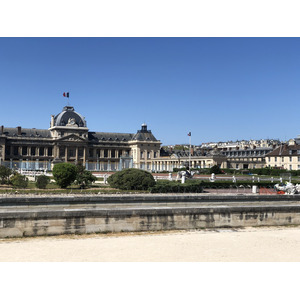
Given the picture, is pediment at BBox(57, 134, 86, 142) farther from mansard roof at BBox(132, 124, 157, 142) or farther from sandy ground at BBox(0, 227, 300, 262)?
sandy ground at BBox(0, 227, 300, 262)

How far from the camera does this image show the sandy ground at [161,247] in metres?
13.4

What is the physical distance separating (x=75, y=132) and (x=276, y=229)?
8791 cm

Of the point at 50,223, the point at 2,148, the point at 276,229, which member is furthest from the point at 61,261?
the point at 2,148

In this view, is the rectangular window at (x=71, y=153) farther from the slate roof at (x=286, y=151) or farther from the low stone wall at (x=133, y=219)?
the low stone wall at (x=133, y=219)

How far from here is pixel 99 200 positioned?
2419 centimetres

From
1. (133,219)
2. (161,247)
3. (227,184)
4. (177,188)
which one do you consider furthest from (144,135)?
(161,247)

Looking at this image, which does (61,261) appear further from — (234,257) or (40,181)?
(40,181)

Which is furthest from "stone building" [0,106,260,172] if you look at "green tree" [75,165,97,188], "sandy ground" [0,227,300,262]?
"sandy ground" [0,227,300,262]

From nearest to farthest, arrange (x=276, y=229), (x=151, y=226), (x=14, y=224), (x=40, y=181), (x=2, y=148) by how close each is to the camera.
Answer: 1. (x=14, y=224)
2. (x=151, y=226)
3. (x=276, y=229)
4. (x=40, y=181)
5. (x=2, y=148)

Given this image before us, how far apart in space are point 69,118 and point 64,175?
7159 centimetres

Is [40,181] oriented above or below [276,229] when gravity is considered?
above

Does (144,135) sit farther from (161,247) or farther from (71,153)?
(161,247)

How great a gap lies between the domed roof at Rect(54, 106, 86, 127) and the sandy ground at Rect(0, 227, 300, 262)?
88112 millimetres

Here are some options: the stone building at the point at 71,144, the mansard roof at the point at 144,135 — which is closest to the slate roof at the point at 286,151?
the stone building at the point at 71,144
